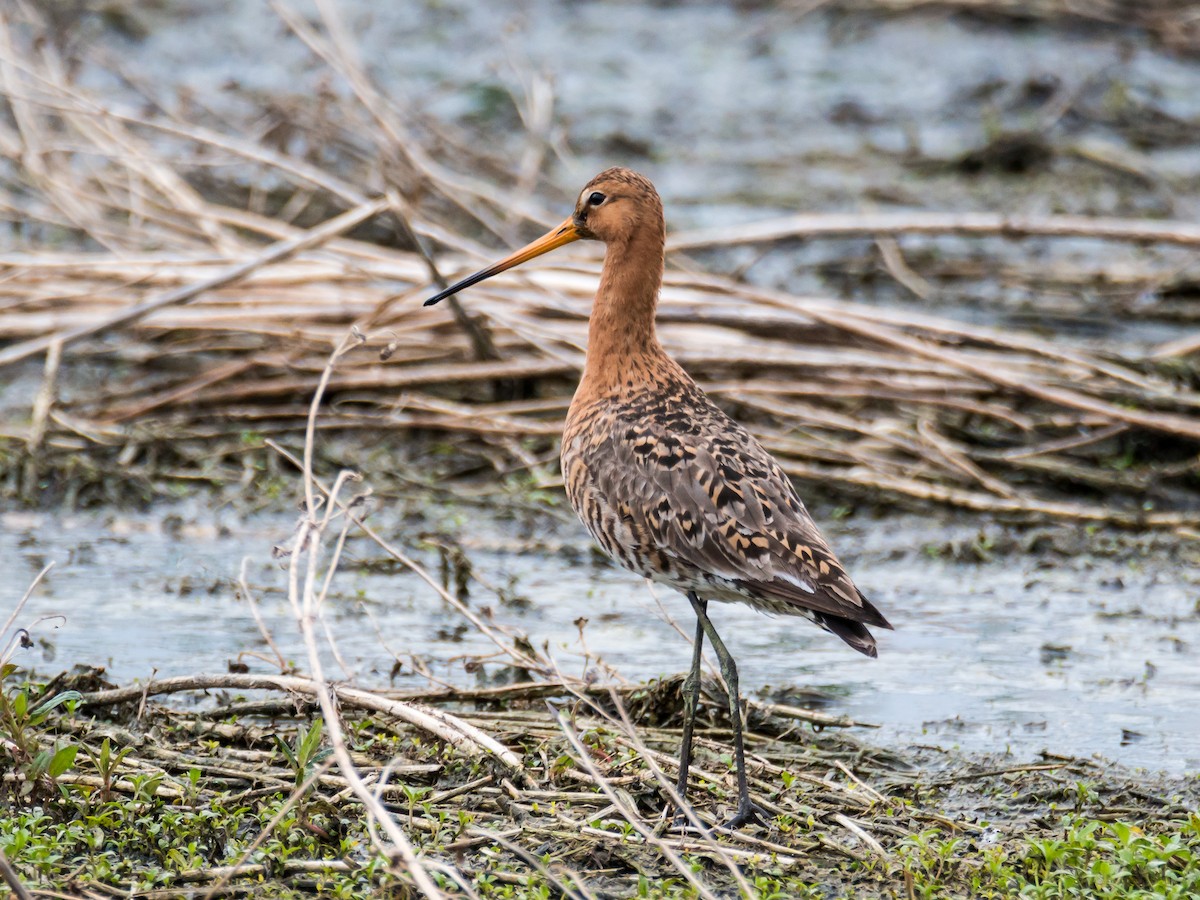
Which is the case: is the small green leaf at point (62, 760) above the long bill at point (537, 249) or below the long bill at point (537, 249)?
below

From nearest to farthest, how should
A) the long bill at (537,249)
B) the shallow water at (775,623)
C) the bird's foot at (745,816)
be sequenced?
the bird's foot at (745,816) < the long bill at (537,249) < the shallow water at (775,623)

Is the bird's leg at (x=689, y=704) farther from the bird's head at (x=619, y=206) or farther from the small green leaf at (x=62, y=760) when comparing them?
the small green leaf at (x=62, y=760)

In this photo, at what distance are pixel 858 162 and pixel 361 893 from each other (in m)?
9.53

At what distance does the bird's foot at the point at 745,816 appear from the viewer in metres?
4.05

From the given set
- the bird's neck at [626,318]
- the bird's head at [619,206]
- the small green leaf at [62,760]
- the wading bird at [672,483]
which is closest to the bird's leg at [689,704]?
the wading bird at [672,483]

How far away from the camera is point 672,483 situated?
418 cm

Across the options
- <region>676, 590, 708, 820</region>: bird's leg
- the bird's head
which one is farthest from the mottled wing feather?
the bird's head

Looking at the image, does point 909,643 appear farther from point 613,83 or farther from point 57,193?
point 613,83

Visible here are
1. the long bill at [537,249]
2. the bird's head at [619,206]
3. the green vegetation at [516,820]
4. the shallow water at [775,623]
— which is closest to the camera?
the green vegetation at [516,820]

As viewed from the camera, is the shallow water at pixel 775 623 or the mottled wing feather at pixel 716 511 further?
the shallow water at pixel 775 623

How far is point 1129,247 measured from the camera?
10.8 meters

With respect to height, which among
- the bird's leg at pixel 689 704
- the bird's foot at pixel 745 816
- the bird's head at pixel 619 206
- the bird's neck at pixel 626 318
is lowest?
the bird's foot at pixel 745 816

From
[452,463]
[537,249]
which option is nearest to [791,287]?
[452,463]

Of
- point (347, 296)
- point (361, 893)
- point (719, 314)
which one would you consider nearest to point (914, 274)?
point (719, 314)
